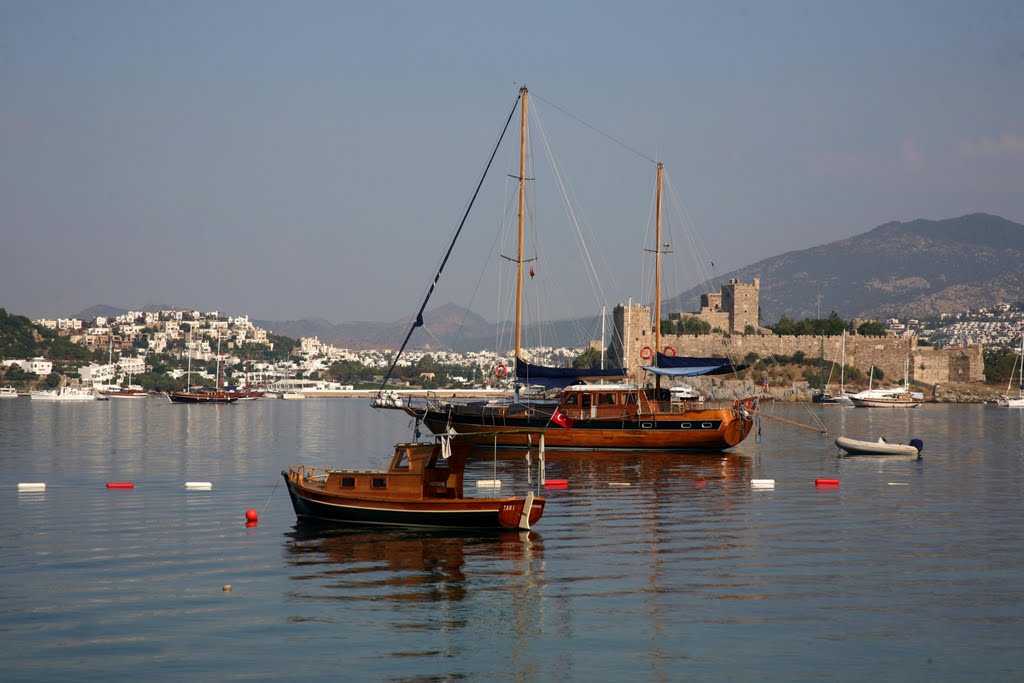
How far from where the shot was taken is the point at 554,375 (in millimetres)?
39281

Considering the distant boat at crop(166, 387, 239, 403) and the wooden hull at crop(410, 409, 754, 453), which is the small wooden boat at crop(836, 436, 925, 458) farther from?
the distant boat at crop(166, 387, 239, 403)

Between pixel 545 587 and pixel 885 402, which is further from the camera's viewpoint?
pixel 885 402

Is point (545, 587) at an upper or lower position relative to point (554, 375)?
lower

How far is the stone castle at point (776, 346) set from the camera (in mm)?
100562

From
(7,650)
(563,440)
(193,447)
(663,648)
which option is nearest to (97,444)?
(193,447)

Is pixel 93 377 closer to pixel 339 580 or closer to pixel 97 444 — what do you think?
pixel 97 444

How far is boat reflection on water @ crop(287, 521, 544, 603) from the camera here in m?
15.4

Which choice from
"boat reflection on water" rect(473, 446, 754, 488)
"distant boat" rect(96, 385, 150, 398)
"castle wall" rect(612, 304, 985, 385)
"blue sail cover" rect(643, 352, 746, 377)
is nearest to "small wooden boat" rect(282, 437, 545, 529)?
"boat reflection on water" rect(473, 446, 754, 488)

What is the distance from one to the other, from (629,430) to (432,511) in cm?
1798

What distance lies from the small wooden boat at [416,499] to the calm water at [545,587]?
13.3 inches

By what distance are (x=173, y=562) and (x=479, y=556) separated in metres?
4.52

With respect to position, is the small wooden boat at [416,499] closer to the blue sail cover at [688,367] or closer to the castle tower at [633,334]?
→ the blue sail cover at [688,367]

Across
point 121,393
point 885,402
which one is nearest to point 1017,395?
point 885,402

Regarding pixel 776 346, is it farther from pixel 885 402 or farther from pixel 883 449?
pixel 883 449
